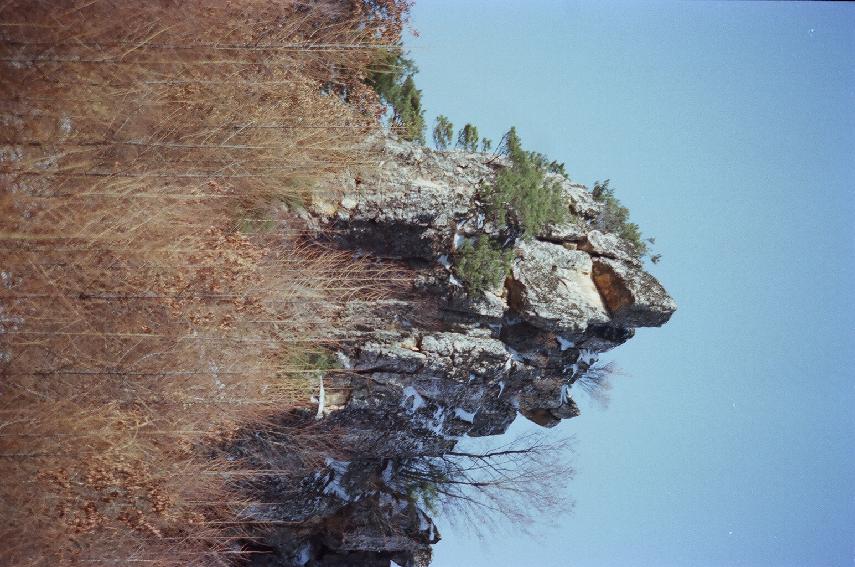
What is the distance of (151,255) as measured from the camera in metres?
7.87

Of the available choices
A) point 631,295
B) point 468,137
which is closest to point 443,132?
point 468,137

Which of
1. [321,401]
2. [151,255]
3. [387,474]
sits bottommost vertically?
[387,474]

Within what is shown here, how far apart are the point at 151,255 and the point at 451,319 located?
3925 millimetres

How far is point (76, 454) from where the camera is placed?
7.61 m

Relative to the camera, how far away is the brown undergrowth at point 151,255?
7.48 m

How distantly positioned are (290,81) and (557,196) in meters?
4.13

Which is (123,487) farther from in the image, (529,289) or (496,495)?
(496,495)

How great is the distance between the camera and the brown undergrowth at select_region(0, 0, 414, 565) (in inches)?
294

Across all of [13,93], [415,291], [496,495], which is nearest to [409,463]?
[496,495]

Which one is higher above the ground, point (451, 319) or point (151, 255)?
point (451, 319)

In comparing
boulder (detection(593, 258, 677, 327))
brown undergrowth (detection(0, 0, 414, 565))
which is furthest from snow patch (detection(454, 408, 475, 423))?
boulder (detection(593, 258, 677, 327))

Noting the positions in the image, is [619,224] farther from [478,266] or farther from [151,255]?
[151,255]

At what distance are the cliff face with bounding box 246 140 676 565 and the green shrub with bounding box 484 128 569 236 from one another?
0.16 metres

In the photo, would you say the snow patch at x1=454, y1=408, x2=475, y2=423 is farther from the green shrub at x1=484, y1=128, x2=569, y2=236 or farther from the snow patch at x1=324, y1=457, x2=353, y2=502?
the green shrub at x1=484, y1=128, x2=569, y2=236
